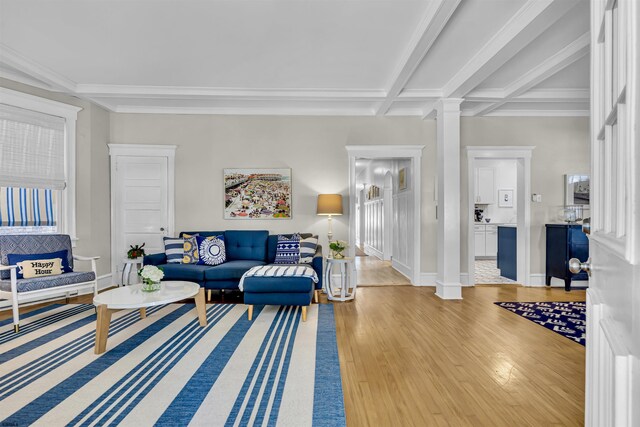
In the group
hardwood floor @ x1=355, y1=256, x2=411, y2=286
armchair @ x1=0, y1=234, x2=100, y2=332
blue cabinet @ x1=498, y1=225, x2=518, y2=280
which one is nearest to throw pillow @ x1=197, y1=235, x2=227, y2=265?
armchair @ x1=0, y1=234, x2=100, y2=332

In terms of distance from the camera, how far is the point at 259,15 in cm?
301

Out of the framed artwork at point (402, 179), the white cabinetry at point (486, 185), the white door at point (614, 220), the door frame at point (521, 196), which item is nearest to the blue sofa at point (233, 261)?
the framed artwork at point (402, 179)

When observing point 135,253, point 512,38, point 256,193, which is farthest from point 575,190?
point 135,253

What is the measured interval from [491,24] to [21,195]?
5409 millimetres

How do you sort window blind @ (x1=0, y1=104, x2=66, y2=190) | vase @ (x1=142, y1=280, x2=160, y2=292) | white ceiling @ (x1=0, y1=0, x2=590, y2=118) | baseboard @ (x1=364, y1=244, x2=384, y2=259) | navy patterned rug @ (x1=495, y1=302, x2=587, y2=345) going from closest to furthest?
white ceiling @ (x1=0, y1=0, x2=590, y2=118), vase @ (x1=142, y1=280, x2=160, y2=292), navy patterned rug @ (x1=495, y1=302, x2=587, y2=345), window blind @ (x1=0, y1=104, x2=66, y2=190), baseboard @ (x1=364, y1=244, x2=384, y2=259)

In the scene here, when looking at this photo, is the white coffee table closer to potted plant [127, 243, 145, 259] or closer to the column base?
potted plant [127, 243, 145, 259]

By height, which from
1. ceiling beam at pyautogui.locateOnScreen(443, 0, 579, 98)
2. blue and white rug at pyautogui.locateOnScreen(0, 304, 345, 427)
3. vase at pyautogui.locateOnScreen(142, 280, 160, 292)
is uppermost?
ceiling beam at pyautogui.locateOnScreen(443, 0, 579, 98)

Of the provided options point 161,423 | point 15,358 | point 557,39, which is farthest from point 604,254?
point 15,358

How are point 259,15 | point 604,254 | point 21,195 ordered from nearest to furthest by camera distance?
point 604,254
point 259,15
point 21,195

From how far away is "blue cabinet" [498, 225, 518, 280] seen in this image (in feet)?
18.6

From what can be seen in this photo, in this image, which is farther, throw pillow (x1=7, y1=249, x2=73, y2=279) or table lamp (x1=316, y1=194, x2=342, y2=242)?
table lamp (x1=316, y1=194, x2=342, y2=242)

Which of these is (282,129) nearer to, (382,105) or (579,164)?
(382,105)

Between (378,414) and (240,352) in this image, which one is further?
(240,352)

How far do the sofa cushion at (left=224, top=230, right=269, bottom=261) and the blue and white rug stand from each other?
4.46 feet
